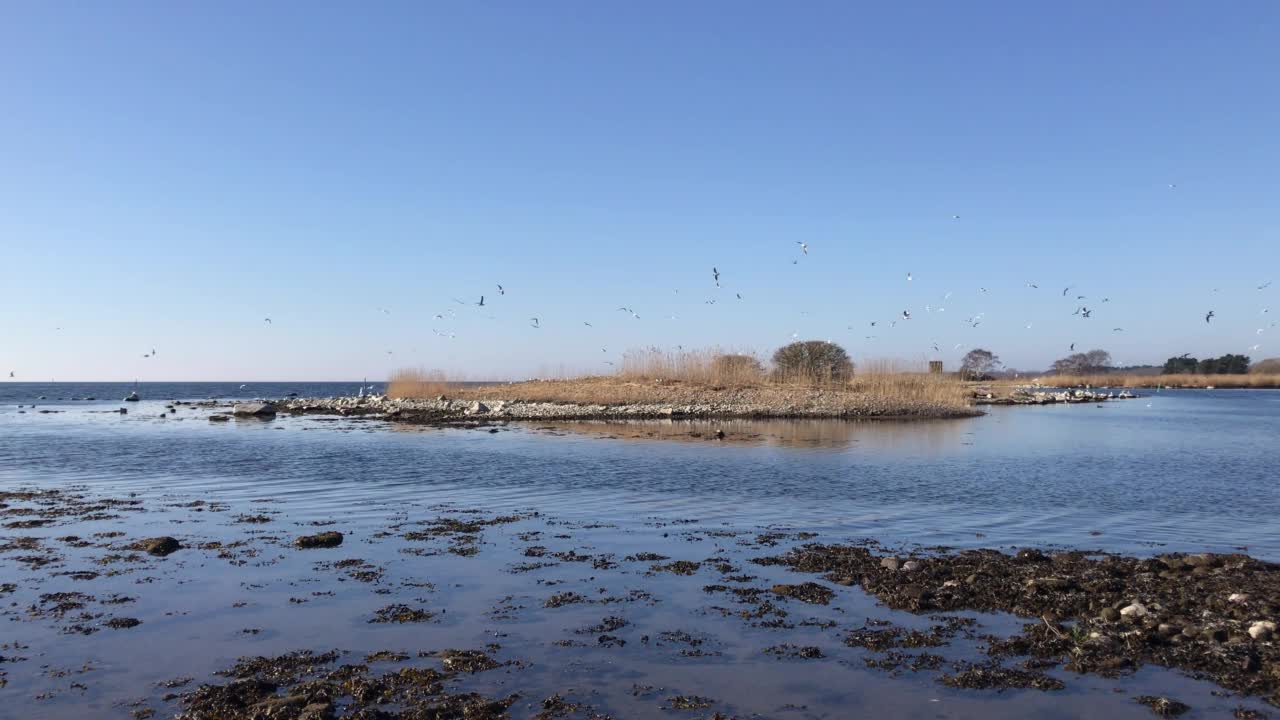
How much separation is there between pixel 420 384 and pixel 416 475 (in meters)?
43.7

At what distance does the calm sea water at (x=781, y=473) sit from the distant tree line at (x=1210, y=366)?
129499 millimetres

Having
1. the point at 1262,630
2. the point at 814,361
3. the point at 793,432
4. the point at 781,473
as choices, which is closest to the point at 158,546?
the point at 1262,630

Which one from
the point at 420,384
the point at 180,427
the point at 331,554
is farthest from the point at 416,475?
the point at 420,384

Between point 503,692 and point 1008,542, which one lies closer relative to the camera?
point 503,692

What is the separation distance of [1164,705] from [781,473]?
15335mm

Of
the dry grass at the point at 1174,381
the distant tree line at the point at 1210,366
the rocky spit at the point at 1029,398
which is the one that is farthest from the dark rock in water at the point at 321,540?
the distant tree line at the point at 1210,366

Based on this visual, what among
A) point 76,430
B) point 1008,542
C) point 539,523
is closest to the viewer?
point 1008,542

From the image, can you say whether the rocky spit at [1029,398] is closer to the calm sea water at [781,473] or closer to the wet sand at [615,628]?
the calm sea water at [781,473]

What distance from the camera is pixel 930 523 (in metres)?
14.6

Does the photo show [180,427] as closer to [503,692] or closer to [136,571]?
[136,571]

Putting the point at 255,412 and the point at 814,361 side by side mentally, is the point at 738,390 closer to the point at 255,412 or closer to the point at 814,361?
the point at 814,361

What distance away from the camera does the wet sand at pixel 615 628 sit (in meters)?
6.54

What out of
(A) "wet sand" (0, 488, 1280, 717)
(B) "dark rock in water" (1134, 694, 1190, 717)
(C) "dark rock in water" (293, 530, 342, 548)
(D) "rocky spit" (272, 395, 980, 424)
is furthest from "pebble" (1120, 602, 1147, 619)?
(D) "rocky spit" (272, 395, 980, 424)

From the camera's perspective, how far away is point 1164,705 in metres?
6.31
